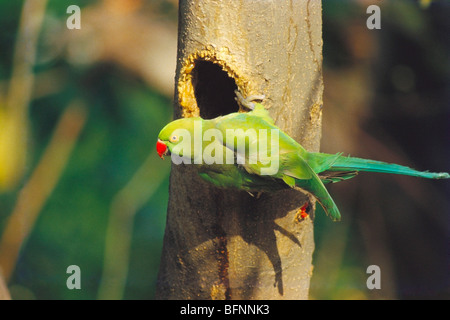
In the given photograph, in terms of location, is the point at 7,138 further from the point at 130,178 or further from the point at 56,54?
the point at 130,178

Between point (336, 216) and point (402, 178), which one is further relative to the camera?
point (402, 178)

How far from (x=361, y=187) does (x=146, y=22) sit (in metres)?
→ 2.18

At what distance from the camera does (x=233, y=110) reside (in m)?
2.18

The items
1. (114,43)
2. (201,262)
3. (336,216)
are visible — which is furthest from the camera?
(114,43)

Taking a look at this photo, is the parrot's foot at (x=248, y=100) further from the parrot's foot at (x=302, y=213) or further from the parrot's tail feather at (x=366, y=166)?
the parrot's foot at (x=302, y=213)

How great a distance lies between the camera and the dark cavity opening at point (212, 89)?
1.94 meters

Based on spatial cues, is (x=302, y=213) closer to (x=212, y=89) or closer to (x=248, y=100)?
(x=248, y=100)

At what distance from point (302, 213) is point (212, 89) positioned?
662 millimetres

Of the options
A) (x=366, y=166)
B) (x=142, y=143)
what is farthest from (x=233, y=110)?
(x=142, y=143)

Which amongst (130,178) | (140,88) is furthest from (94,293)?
(140,88)

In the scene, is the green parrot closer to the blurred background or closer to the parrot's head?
the parrot's head

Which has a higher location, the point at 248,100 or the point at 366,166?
the point at 248,100

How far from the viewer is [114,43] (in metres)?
3.64

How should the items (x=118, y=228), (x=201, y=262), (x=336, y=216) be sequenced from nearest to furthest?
(x=336, y=216), (x=201, y=262), (x=118, y=228)
